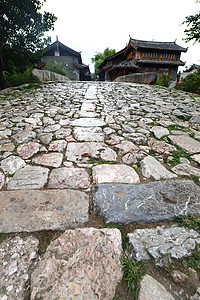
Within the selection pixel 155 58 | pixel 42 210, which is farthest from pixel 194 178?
pixel 155 58

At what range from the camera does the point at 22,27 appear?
18.4 feet

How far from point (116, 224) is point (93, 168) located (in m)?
0.65

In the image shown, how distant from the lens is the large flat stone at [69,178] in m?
1.23

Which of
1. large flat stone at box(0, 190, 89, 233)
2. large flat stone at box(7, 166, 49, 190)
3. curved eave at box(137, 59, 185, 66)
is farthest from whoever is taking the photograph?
curved eave at box(137, 59, 185, 66)

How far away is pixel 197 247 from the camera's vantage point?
2.52 feet

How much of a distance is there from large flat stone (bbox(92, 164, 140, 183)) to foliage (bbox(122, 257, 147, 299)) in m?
0.64

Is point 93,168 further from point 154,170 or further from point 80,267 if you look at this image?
→ point 80,267

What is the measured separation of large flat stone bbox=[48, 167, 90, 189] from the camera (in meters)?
1.23

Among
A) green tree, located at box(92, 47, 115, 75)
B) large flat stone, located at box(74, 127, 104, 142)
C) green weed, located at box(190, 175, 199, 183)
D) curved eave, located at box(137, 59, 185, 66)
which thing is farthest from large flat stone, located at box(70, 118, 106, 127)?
green tree, located at box(92, 47, 115, 75)

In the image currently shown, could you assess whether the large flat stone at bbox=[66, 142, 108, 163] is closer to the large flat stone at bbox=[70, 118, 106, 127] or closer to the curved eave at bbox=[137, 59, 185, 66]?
the large flat stone at bbox=[70, 118, 106, 127]

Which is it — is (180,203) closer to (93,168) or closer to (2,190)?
(93,168)

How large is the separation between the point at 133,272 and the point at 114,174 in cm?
79

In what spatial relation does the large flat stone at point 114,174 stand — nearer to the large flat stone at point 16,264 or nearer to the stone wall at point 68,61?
the large flat stone at point 16,264

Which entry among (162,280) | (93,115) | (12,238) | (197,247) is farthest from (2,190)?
(93,115)
